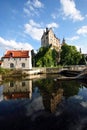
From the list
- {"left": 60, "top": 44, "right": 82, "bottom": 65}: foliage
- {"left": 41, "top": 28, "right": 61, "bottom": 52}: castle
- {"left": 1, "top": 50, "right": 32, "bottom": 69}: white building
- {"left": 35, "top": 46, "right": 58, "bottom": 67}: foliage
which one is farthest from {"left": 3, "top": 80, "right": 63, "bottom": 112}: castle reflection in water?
{"left": 41, "top": 28, "right": 61, "bottom": 52}: castle

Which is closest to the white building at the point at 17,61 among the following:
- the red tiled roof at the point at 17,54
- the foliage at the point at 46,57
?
the red tiled roof at the point at 17,54

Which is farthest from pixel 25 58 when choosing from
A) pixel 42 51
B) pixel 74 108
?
pixel 74 108

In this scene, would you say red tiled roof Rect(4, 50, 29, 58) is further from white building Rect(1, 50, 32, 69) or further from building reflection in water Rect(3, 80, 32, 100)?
building reflection in water Rect(3, 80, 32, 100)

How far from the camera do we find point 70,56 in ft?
314

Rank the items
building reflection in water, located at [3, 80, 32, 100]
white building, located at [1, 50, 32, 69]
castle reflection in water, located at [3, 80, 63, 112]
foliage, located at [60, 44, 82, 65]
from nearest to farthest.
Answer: castle reflection in water, located at [3, 80, 63, 112], building reflection in water, located at [3, 80, 32, 100], white building, located at [1, 50, 32, 69], foliage, located at [60, 44, 82, 65]

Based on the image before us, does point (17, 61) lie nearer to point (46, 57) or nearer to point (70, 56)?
point (46, 57)

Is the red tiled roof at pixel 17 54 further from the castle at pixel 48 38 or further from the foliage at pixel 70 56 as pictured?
the castle at pixel 48 38

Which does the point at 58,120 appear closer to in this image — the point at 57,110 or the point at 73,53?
the point at 57,110

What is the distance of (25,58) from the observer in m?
71.1

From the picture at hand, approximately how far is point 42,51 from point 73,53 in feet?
51.7

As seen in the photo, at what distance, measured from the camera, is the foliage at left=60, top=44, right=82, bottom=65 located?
95.7 metres

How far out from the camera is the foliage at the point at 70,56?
9569cm

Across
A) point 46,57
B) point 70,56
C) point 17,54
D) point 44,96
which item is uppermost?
point 70,56

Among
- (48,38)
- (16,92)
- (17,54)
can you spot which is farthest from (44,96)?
(48,38)
